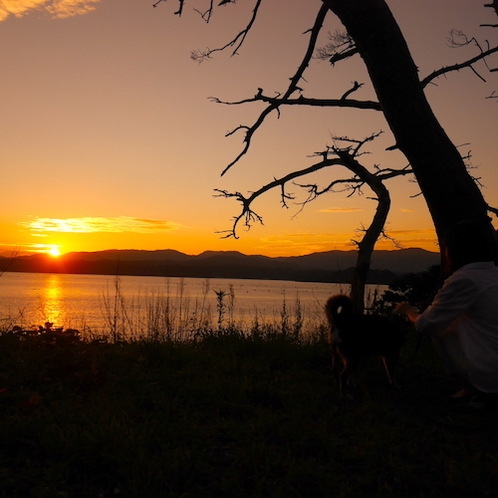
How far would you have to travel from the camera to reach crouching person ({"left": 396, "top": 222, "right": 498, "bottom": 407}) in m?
4.59

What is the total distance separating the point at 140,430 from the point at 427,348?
219 inches

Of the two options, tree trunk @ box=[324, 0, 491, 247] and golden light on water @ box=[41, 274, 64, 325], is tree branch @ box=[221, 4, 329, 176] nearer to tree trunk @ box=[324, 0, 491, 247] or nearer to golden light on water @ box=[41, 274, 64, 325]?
tree trunk @ box=[324, 0, 491, 247]

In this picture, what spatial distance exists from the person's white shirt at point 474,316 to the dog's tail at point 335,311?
0.93 m

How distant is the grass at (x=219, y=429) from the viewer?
342 centimetres

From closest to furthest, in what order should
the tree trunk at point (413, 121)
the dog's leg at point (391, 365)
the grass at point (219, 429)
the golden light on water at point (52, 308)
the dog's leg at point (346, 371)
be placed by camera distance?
1. the grass at point (219, 429)
2. the dog's leg at point (346, 371)
3. the tree trunk at point (413, 121)
4. the dog's leg at point (391, 365)
5. the golden light on water at point (52, 308)

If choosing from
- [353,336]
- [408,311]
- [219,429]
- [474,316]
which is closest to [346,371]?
[353,336]

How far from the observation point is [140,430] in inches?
163

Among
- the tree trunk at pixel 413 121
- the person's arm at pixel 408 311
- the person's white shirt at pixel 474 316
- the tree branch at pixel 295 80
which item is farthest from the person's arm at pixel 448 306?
the tree branch at pixel 295 80

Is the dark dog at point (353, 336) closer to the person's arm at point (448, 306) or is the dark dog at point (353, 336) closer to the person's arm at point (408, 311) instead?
the person's arm at point (408, 311)

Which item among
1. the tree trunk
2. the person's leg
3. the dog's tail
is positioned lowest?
the person's leg

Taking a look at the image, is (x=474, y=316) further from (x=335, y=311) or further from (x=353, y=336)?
(x=335, y=311)

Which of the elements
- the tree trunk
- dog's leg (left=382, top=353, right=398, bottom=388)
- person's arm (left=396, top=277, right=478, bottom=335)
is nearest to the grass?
dog's leg (left=382, top=353, right=398, bottom=388)

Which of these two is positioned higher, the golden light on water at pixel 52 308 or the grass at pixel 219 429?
the grass at pixel 219 429

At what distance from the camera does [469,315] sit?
15.6 ft
